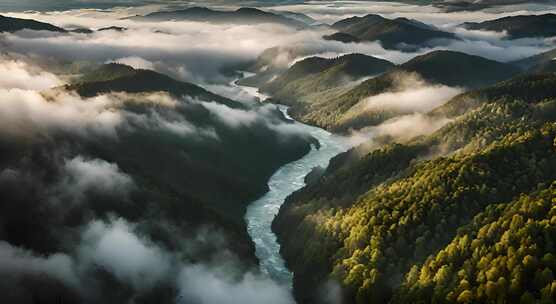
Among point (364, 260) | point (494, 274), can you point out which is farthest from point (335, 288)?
point (494, 274)

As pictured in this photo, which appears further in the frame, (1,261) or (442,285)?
(1,261)

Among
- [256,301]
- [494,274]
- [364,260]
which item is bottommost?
[256,301]

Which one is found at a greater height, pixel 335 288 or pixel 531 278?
pixel 531 278

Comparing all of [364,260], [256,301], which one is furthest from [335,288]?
[256,301]

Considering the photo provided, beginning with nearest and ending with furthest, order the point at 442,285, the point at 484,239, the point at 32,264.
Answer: the point at 442,285 < the point at 484,239 < the point at 32,264

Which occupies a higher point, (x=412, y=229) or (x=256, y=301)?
(x=412, y=229)

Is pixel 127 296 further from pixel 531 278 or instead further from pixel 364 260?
pixel 531 278

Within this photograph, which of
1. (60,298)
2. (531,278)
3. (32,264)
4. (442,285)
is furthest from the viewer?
(32,264)

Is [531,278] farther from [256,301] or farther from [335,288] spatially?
[256,301]

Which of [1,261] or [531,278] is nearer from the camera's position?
[531,278]
